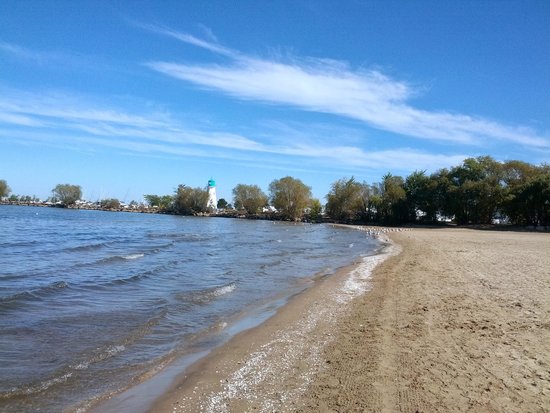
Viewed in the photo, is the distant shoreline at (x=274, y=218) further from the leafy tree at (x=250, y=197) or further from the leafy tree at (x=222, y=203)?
the leafy tree at (x=222, y=203)

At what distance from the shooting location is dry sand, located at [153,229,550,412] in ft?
17.3

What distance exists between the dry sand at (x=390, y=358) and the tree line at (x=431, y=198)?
5762 cm

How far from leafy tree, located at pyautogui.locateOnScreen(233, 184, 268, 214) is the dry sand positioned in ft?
378

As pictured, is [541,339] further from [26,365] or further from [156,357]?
[26,365]

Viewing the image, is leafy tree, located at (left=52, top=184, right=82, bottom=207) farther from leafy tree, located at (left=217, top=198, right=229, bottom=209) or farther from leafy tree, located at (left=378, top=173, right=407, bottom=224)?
leafy tree, located at (left=378, top=173, right=407, bottom=224)

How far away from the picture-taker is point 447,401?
5.12 m

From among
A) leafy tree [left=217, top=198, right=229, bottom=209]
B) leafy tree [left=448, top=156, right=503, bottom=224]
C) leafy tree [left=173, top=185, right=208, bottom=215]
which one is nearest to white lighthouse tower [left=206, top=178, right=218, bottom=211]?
leafy tree [left=173, top=185, right=208, bottom=215]

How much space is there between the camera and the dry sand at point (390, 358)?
528 centimetres

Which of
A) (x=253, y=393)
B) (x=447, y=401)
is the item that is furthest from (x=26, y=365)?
(x=447, y=401)

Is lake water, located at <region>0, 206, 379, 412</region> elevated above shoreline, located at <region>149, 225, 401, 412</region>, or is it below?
below

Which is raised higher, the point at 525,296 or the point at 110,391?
the point at 525,296

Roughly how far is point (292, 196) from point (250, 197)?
18923mm

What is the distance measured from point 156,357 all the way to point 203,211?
433 feet

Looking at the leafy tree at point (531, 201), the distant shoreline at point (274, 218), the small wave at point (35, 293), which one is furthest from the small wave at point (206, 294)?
the leafy tree at point (531, 201)
